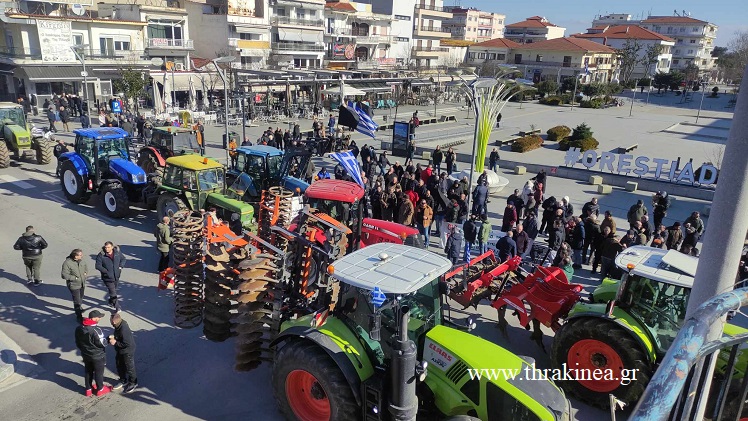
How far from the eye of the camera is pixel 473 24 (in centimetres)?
9075

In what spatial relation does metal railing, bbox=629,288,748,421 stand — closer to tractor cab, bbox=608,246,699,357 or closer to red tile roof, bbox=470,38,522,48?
tractor cab, bbox=608,246,699,357

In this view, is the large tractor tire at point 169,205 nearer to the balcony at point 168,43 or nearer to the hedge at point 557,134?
the hedge at point 557,134

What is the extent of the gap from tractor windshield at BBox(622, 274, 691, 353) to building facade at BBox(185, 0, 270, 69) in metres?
40.3

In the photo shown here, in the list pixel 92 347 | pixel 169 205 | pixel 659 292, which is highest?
pixel 659 292

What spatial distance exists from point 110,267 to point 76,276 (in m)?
0.51

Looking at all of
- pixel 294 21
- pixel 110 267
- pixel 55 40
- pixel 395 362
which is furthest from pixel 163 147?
pixel 294 21

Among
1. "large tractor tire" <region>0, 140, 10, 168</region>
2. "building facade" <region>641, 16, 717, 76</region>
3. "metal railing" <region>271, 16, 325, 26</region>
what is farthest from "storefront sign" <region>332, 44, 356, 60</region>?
"building facade" <region>641, 16, 717, 76</region>

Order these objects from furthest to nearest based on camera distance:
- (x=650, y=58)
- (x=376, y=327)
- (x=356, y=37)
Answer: (x=650, y=58), (x=356, y=37), (x=376, y=327)

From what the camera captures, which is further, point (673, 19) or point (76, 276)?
point (673, 19)

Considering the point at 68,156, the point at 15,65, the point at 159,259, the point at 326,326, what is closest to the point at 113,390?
the point at 326,326

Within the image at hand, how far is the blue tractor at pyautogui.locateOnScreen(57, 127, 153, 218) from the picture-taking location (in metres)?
13.3

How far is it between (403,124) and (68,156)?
12.9m

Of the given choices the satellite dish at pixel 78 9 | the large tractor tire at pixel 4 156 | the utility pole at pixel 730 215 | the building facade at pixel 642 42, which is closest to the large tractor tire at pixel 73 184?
the large tractor tire at pixel 4 156

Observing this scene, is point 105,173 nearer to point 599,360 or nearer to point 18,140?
point 18,140
